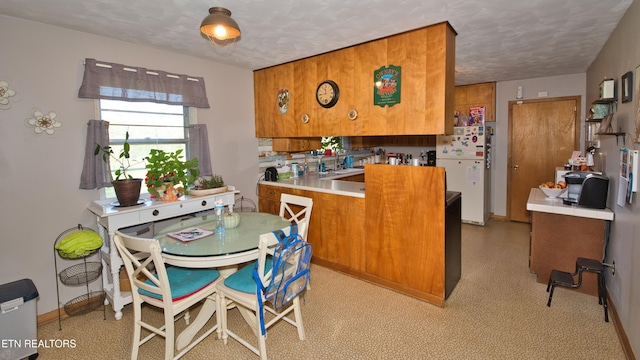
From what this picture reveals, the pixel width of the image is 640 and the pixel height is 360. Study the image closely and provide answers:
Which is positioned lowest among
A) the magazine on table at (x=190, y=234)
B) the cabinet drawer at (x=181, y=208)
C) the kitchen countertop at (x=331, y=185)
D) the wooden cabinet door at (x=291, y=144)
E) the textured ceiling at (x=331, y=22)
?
the magazine on table at (x=190, y=234)

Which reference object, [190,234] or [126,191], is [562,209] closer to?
[190,234]

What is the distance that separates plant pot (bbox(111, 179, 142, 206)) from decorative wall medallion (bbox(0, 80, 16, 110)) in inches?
36.1

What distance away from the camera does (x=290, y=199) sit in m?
3.23

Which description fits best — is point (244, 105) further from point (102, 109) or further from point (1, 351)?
point (1, 351)

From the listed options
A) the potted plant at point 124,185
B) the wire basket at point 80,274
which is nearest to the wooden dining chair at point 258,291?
the potted plant at point 124,185

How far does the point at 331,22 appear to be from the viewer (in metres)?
2.65

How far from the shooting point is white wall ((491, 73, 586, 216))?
188 inches

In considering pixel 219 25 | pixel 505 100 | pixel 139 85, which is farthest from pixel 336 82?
pixel 505 100

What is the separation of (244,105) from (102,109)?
1604 millimetres

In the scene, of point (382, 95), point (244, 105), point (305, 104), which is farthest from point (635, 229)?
point (244, 105)

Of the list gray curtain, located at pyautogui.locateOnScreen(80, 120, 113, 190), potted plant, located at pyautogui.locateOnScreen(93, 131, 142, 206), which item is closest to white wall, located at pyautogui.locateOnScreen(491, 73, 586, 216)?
potted plant, located at pyautogui.locateOnScreen(93, 131, 142, 206)

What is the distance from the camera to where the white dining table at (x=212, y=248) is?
205cm

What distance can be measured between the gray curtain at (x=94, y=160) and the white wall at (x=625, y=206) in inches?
160

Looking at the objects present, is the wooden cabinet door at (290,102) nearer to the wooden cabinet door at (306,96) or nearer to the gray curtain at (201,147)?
the wooden cabinet door at (306,96)
